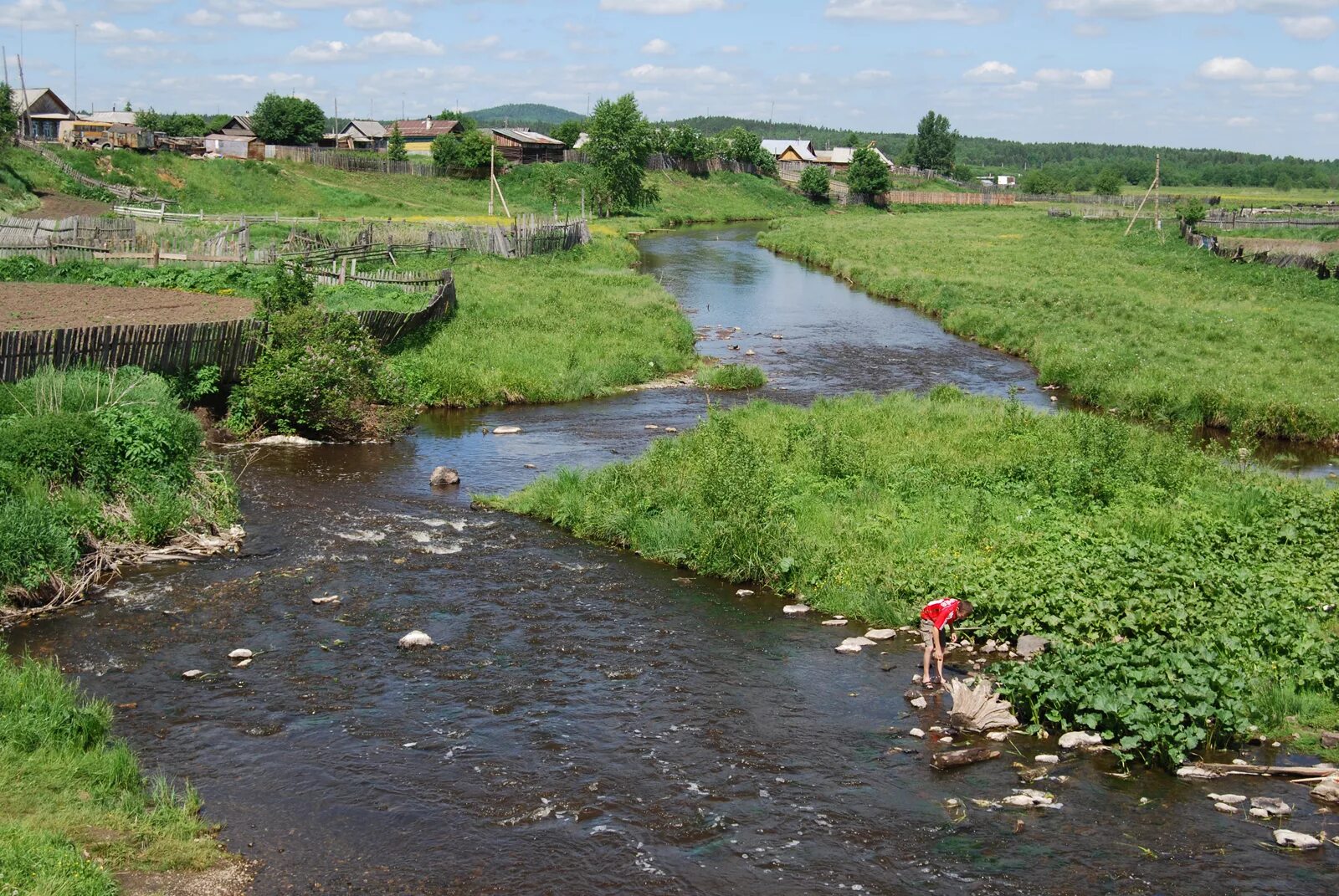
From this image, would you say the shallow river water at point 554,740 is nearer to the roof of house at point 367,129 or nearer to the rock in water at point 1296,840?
the rock in water at point 1296,840

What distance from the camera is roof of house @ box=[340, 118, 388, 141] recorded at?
119 m

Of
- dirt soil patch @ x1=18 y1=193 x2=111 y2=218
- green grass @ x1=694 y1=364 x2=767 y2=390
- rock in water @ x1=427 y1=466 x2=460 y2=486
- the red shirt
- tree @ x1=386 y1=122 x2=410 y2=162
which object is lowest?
rock in water @ x1=427 y1=466 x2=460 y2=486

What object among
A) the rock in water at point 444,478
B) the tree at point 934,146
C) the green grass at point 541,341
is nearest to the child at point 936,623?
the rock in water at point 444,478

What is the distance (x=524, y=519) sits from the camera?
58.1 feet

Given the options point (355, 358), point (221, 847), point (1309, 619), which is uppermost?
point (355, 358)

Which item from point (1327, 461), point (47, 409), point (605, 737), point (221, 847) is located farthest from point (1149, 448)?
point (47, 409)

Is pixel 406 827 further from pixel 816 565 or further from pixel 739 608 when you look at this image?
pixel 816 565

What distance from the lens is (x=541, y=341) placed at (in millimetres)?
28969

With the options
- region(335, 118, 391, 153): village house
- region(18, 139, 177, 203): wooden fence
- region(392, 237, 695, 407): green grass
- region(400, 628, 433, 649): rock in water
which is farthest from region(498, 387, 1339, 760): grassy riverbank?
region(335, 118, 391, 153): village house

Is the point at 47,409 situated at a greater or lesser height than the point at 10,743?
greater

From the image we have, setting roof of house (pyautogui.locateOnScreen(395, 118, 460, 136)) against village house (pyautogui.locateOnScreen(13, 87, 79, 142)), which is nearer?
village house (pyautogui.locateOnScreen(13, 87, 79, 142))

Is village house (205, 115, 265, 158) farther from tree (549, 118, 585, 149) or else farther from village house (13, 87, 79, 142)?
tree (549, 118, 585, 149)

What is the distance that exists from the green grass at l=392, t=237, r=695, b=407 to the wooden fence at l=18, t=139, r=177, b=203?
87.7ft

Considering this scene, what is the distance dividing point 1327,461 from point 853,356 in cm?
1302
